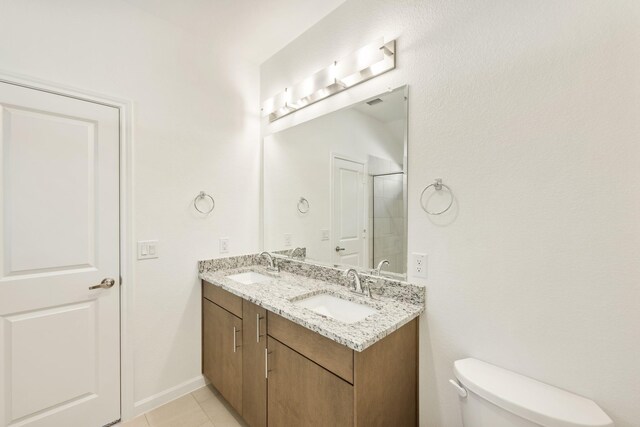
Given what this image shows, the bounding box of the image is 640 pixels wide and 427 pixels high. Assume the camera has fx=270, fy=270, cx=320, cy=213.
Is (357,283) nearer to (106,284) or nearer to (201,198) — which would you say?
(201,198)

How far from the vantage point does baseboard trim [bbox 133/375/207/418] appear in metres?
1.79

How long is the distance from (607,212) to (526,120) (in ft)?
1.39

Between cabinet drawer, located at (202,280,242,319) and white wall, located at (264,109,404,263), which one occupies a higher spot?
white wall, located at (264,109,404,263)

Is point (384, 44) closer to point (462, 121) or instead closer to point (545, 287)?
point (462, 121)

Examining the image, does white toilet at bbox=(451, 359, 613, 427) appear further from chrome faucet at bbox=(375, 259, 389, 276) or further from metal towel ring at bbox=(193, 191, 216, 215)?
metal towel ring at bbox=(193, 191, 216, 215)

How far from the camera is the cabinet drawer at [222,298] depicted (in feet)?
5.48

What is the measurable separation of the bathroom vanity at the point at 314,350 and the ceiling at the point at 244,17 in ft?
5.73

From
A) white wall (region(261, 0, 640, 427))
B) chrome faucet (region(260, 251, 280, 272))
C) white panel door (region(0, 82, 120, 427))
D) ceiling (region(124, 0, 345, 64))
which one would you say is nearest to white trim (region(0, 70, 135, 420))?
white panel door (region(0, 82, 120, 427))

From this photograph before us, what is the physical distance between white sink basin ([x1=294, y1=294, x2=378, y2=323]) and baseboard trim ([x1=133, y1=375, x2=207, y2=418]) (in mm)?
1252

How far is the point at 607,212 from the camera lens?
0.91 metres

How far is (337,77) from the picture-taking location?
1.71 m

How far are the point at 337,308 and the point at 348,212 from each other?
600 millimetres

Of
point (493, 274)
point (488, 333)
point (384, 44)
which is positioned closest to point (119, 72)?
point (384, 44)

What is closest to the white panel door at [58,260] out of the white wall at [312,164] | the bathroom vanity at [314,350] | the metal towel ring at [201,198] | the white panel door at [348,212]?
the metal towel ring at [201,198]
